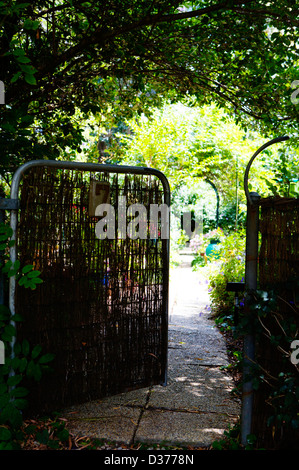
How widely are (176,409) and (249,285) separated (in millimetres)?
1150

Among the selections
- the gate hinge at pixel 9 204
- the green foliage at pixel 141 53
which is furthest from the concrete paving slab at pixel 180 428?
the green foliage at pixel 141 53

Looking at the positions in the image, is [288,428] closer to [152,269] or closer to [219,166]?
[152,269]

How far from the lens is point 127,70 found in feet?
13.0

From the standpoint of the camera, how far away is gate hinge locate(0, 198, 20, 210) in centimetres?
252

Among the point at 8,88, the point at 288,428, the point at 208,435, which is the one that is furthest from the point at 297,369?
the point at 8,88

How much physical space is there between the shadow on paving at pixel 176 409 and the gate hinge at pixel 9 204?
1442 millimetres

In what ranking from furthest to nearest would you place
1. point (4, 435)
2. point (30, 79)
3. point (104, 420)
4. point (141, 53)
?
1. point (141, 53)
2. point (104, 420)
3. point (4, 435)
4. point (30, 79)

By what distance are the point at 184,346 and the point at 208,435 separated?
194cm

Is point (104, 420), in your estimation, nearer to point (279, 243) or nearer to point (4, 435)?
point (4, 435)

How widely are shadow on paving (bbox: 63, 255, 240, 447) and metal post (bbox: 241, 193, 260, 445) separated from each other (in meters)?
0.25

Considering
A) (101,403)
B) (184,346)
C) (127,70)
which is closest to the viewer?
(101,403)

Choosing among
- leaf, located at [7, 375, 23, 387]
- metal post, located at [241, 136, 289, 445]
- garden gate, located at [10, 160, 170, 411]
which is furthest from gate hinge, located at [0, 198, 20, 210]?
metal post, located at [241, 136, 289, 445]

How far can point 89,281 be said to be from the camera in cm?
293

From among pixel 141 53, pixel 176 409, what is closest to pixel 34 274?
pixel 176 409
